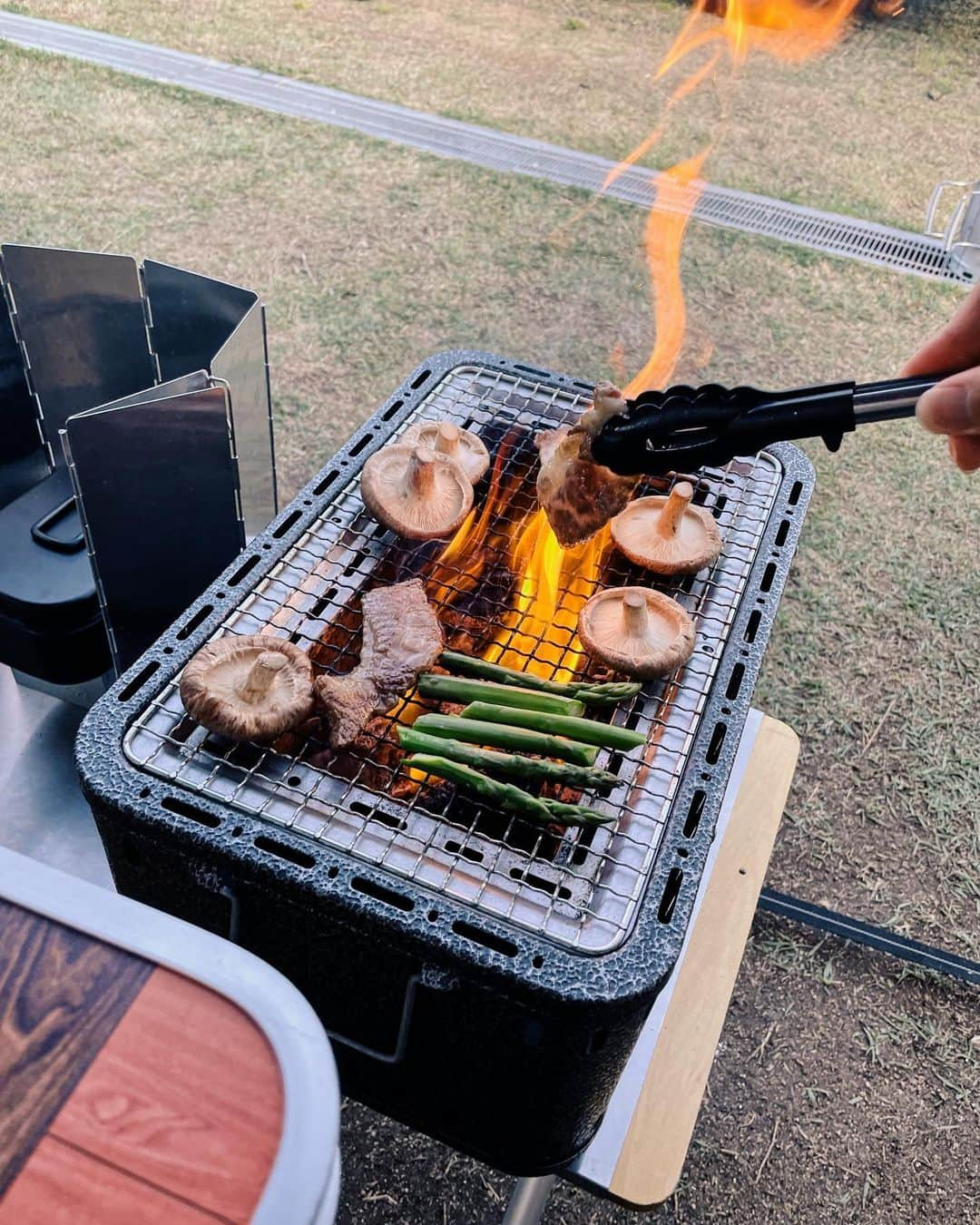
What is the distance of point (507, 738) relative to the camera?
2076 millimetres

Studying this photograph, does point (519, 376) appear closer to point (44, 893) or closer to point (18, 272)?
point (18, 272)

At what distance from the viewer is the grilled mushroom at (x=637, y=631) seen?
7.16 ft

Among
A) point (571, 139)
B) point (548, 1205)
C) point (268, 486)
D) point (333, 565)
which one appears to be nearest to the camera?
point (333, 565)

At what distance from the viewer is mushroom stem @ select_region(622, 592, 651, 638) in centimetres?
221

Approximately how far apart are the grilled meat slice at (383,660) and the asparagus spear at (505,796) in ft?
0.51

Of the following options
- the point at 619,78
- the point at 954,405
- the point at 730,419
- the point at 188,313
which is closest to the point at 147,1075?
the point at 730,419

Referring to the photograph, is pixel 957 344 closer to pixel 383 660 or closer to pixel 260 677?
pixel 383 660

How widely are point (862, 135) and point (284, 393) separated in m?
6.56

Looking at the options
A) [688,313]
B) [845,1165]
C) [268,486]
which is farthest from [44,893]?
[688,313]

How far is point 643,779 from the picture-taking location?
2062 millimetres

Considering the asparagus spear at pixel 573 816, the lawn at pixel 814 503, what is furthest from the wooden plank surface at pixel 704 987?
the asparagus spear at pixel 573 816

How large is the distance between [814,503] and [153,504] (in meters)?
3.74

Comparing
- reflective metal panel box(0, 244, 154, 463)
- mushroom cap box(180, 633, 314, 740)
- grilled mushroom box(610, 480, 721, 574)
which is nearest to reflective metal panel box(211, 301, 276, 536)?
reflective metal panel box(0, 244, 154, 463)

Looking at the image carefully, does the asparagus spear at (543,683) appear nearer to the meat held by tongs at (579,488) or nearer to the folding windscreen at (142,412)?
the meat held by tongs at (579,488)
